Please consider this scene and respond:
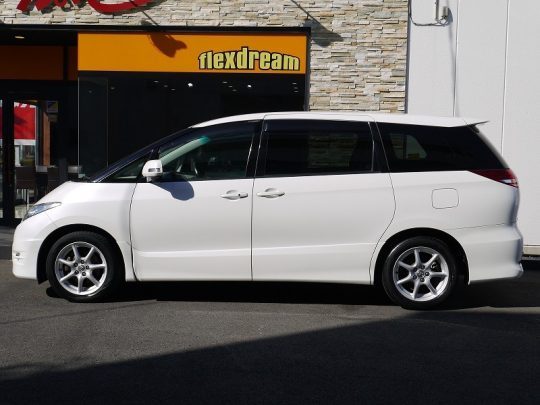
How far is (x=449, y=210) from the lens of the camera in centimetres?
743

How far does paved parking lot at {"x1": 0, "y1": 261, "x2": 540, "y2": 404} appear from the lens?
4996 millimetres

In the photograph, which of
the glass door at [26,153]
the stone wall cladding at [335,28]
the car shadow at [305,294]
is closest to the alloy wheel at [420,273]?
the car shadow at [305,294]

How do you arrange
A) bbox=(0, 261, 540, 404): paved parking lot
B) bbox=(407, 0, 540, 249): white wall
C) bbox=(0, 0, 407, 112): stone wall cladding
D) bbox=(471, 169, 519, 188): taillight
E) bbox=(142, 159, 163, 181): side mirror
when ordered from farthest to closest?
1. bbox=(0, 0, 407, 112): stone wall cladding
2. bbox=(407, 0, 540, 249): white wall
3. bbox=(471, 169, 519, 188): taillight
4. bbox=(142, 159, 163, 181): side mirror
5. bbox=(0, 261, 540, 404): paved parking lot

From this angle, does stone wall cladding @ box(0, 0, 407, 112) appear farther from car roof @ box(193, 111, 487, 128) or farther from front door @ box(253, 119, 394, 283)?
front door @ box(253, 119, 394, 283)

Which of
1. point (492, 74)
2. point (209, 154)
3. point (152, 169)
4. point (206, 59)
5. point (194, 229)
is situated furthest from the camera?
point (206, 59)

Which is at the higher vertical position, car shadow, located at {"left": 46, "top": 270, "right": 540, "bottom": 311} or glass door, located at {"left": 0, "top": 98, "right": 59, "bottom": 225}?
glass door, located at {"left": 0, "top": 98, "right": 59, "bottom": 225}

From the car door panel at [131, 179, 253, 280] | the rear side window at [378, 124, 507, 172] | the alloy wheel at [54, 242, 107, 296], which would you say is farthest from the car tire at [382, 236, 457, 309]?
the alloy wheel at [54, 242, 107, 296]

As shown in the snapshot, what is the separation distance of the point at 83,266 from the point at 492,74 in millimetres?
6821

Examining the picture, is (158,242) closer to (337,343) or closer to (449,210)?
(337,343)

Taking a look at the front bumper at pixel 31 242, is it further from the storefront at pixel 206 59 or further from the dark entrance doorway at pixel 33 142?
the dark entrance doorway at pixel 33 142

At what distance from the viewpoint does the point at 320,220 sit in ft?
24.4

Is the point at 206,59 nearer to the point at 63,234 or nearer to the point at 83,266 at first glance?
the point at 63,234

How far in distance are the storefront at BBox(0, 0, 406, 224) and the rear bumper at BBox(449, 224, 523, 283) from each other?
15.6 feet

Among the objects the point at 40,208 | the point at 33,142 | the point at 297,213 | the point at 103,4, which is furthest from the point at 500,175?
the point at 33,142
